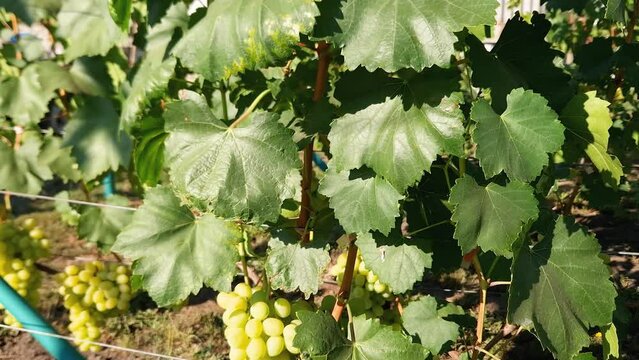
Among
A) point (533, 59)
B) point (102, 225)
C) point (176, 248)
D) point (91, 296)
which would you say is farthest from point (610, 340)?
point (102, 225)

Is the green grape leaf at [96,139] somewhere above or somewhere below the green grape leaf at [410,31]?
Answer: below

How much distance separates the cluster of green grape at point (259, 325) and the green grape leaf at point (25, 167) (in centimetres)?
147

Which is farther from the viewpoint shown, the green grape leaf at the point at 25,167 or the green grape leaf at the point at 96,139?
the green grape leaf at the point at 25,167

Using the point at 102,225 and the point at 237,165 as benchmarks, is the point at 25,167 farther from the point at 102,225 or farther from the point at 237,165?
the point at 237,165

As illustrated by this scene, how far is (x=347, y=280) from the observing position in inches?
64.9

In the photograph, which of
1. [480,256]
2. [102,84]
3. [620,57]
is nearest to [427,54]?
[480,256]

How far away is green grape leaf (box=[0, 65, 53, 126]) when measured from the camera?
2.55 metres

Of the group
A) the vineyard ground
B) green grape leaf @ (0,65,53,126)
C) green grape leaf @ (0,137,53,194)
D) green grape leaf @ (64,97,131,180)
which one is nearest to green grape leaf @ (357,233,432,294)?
the vineyard ground

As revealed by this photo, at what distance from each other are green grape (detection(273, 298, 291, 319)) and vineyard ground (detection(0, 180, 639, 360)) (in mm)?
982

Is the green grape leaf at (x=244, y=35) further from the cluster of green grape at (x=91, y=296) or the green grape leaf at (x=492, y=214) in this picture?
the cluster of green grape at (x=91, y=296)

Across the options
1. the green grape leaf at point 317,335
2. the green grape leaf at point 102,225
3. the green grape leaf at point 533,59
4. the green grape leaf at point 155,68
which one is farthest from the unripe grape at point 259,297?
the green grape leaf at point 102,225

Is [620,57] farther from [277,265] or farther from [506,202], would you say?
[277,265]

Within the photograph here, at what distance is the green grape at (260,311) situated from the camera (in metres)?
1.59

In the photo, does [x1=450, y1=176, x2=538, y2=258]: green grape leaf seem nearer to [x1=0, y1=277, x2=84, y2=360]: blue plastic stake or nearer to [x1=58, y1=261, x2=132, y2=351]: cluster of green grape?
[x1=0, y1=277, x2=84, y2=360]: blue plastic stake
